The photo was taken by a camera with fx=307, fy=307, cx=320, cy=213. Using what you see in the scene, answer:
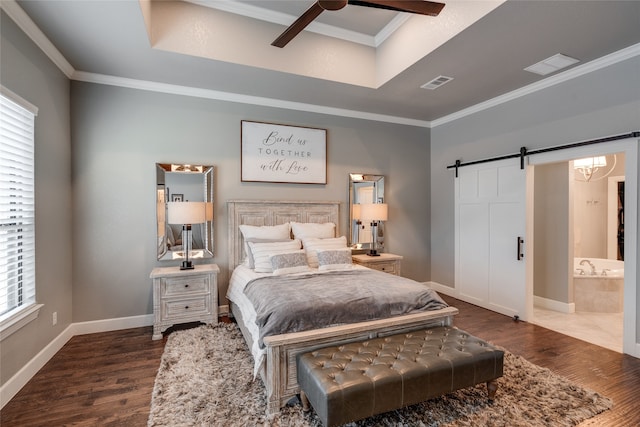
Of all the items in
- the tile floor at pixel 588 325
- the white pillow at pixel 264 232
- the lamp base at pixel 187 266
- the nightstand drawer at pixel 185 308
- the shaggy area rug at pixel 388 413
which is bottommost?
the tile floor at pixel 588 325

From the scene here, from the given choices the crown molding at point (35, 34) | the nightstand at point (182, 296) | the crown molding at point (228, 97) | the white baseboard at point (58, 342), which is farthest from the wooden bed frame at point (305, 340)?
the crown molding at point (35, 34)

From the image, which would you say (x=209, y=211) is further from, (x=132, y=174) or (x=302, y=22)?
(x=302, y=22)

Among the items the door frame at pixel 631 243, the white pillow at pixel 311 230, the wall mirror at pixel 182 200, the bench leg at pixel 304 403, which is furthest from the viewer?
the white pillow at pixel 311 230

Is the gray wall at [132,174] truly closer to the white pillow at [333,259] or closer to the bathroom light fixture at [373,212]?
the bathroom light fixture at [373,212]

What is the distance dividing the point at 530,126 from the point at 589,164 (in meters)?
1.76

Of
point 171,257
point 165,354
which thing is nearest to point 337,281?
point 165,354

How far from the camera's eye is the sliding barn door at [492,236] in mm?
4004

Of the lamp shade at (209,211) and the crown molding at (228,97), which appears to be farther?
the lamp shade at (209,211)

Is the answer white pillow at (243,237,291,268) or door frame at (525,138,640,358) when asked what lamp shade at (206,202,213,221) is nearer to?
white pillow at (243,237,291,268)

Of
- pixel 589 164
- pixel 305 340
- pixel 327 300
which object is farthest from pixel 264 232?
pixel 589 164

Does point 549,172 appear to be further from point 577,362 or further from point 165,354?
point 165,354

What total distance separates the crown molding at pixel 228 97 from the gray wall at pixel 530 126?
2.93 ft

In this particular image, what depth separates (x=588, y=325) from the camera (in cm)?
378

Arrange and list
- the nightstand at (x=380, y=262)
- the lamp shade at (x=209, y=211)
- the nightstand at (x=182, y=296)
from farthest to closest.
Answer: the nightstand at (x=380, y=262) < the lamp shade at (x=209, y=211) < the nightstand at (x=182, y=296)
